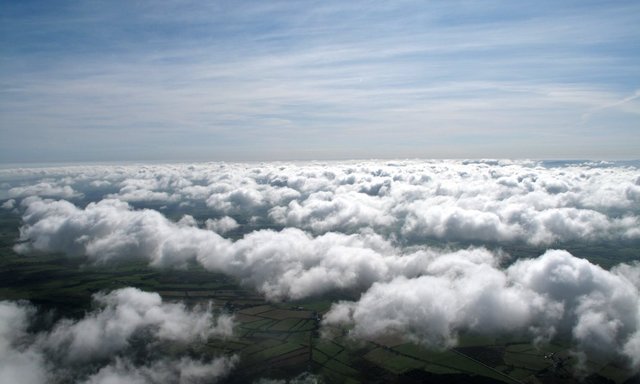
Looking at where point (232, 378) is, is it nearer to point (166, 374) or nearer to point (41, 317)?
point (166, 374)

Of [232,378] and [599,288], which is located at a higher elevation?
[599,288]

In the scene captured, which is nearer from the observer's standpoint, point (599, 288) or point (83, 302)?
point (599, 288)

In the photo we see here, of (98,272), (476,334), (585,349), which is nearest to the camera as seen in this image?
(585,349)

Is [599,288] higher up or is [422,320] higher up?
[599,288]

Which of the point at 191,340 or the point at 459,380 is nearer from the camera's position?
the point at 459,380

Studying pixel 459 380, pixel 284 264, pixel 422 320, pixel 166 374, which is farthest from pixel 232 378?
pixel 284 264

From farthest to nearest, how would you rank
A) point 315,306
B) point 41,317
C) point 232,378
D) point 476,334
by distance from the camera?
point 315,306, point 41,317, point 476,334, point 232,378

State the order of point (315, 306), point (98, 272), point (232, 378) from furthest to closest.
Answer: point (98, 272) → point (315, 306) → point (232, 378)

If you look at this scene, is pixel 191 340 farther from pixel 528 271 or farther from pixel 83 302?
pixel 528 271

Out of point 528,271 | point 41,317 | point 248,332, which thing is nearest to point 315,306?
point 248,332
